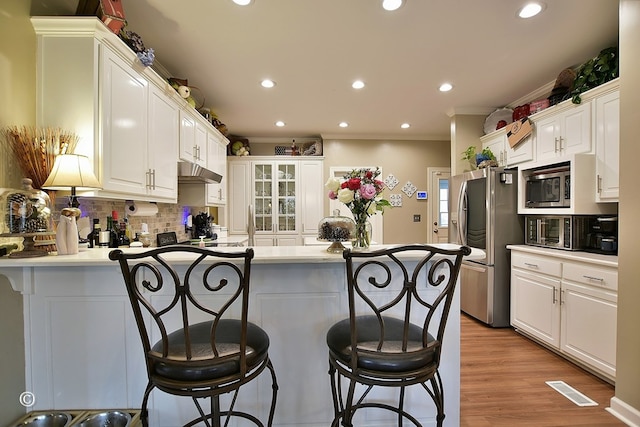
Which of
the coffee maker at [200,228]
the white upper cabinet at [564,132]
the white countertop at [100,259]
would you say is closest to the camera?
the white countertop at [100,259]

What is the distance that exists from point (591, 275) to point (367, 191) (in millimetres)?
2052

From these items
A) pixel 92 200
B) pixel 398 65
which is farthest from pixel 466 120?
pixel 92 200

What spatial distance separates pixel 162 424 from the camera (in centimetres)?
156

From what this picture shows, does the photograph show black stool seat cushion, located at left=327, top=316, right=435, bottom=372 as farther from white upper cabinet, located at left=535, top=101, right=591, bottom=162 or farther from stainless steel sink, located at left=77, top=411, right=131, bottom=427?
white upper cabinet, located at left=535, top=101, right=591, bottom=162

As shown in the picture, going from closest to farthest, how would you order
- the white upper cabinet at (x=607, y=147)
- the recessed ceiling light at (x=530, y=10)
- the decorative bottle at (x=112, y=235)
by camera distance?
the recessed ceiling light at (x=530, y=10) → the decorative bottle at (x=112, y=235) → the white upper cabinet at (x=607, y=147)

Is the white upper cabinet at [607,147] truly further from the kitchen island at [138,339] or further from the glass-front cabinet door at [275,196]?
the glass-front cabinet door at [275,196]

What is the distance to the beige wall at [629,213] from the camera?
1.66 metres

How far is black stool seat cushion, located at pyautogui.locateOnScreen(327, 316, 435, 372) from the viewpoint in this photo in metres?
1.12

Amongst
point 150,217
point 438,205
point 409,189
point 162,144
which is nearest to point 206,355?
point 162,144

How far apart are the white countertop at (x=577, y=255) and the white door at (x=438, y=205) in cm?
220

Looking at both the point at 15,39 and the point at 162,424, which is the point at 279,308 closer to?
the point at 162,424

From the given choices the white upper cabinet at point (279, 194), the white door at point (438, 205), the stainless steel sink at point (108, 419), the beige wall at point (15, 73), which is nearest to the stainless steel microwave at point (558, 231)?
the white door at point (438, 205)

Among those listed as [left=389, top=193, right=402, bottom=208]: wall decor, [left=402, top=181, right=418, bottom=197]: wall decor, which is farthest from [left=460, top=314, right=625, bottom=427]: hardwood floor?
[left=402, top=181, right=418, bottom=197]: wall decor

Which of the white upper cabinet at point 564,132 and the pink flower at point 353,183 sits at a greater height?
the white upper cabinet at point 564,132
